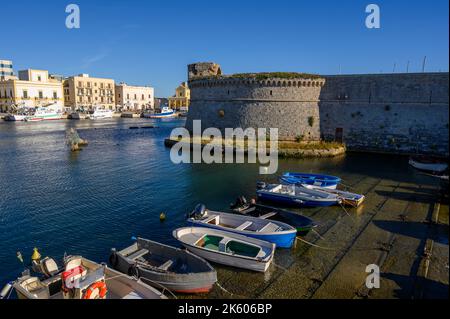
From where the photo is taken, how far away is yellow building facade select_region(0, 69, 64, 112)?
89188mm

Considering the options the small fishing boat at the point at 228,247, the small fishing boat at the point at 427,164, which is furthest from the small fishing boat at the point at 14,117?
the small fishing boat at the point at 427,164

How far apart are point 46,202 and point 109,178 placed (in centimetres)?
614

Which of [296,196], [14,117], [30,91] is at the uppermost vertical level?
[30,91]

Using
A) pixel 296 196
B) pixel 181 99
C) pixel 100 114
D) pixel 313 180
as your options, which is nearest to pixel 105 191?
pixel 296 196

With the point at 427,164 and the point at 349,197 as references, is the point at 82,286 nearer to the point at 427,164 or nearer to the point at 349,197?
the point at 349,197

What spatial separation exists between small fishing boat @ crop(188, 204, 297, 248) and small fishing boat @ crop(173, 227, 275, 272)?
1.73 feet

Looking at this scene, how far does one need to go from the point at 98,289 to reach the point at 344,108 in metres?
35.4

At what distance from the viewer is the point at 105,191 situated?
21.1 m

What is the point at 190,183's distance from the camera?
2342 centimetres

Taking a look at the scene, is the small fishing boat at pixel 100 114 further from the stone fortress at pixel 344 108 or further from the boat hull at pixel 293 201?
the boat hull at pixel 293 201

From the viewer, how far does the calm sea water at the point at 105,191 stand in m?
14.0

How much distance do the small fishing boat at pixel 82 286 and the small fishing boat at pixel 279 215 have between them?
7292mm

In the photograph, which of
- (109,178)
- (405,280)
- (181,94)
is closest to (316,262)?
(405,280)

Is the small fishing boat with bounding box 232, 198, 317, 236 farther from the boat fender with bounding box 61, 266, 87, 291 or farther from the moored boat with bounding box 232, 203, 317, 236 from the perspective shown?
the boat fender with bounding box 61, 266, 87, 291
